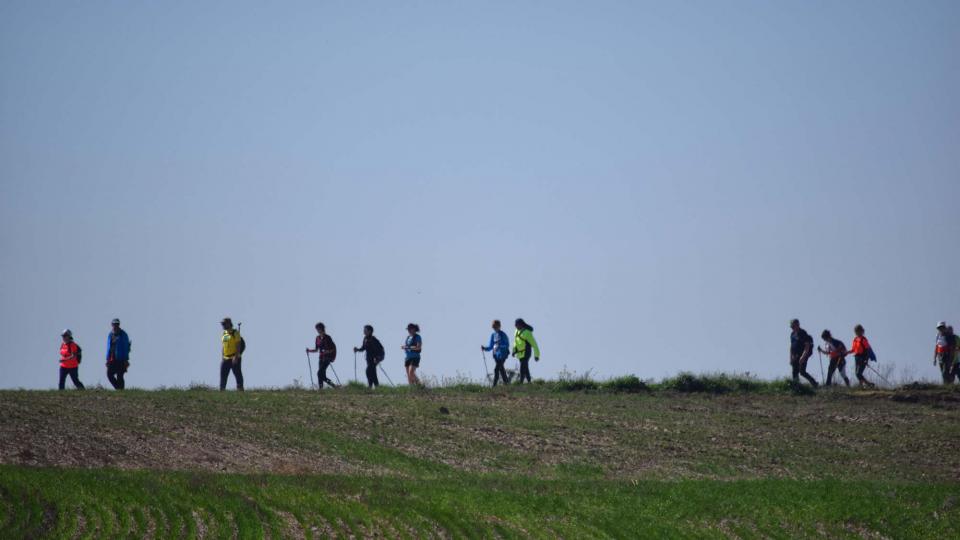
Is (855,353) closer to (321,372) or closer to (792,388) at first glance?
(792,388)

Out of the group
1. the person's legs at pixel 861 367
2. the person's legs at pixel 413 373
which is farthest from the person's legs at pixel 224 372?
the person's legs at pixel 861 367

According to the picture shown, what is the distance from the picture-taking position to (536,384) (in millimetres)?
42062

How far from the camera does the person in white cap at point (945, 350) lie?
42031 mm

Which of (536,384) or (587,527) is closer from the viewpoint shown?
(587,527)

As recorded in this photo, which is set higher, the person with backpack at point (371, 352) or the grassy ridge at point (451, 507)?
the person with backpack at point (371, 352)

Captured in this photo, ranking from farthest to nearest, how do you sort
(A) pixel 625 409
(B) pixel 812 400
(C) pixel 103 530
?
(B) pixel 812 400, (A) pixel 625 409, (C) pixel 103 530

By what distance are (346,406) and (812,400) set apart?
44.8 feet

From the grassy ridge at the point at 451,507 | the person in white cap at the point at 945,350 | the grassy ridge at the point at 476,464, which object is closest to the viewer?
the grassy ridge at the point at 451,507

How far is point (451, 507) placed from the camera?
84.6 feet

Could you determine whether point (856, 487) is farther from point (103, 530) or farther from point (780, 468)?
point (103, 530)

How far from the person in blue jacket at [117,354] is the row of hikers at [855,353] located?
18343 mm

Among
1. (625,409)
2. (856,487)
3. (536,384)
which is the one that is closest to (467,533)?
(856,487)

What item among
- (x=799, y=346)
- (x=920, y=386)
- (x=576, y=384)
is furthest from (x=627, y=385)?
(x=920, y=386)

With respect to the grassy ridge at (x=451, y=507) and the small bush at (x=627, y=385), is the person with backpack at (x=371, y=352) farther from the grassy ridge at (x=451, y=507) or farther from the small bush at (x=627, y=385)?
the grassy ridge at (x=451, y=507)
